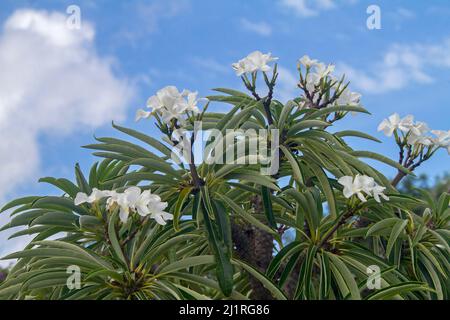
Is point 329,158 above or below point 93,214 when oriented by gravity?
above

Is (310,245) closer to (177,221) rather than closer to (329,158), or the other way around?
(329,158)

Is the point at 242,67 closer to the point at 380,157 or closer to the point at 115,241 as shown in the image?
the point at 380,157

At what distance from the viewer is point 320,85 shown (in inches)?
99.7

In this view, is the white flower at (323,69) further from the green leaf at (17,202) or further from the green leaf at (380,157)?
the green leaf at (17,202)

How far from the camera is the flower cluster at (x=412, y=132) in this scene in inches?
92.7

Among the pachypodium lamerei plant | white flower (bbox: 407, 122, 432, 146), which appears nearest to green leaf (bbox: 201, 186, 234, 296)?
the pachypodium lamerei plant

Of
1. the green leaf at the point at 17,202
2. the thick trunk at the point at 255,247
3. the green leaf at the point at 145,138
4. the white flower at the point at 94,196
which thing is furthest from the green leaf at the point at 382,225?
the green leaf at the point at 17,202

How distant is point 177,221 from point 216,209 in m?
0.12

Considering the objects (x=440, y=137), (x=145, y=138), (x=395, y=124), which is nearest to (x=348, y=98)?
(x=395, y=124)

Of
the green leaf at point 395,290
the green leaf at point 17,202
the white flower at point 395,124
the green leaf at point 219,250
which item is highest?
the white flower at point 395,124

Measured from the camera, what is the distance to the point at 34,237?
7.89 ft

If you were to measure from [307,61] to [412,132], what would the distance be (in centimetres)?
49
